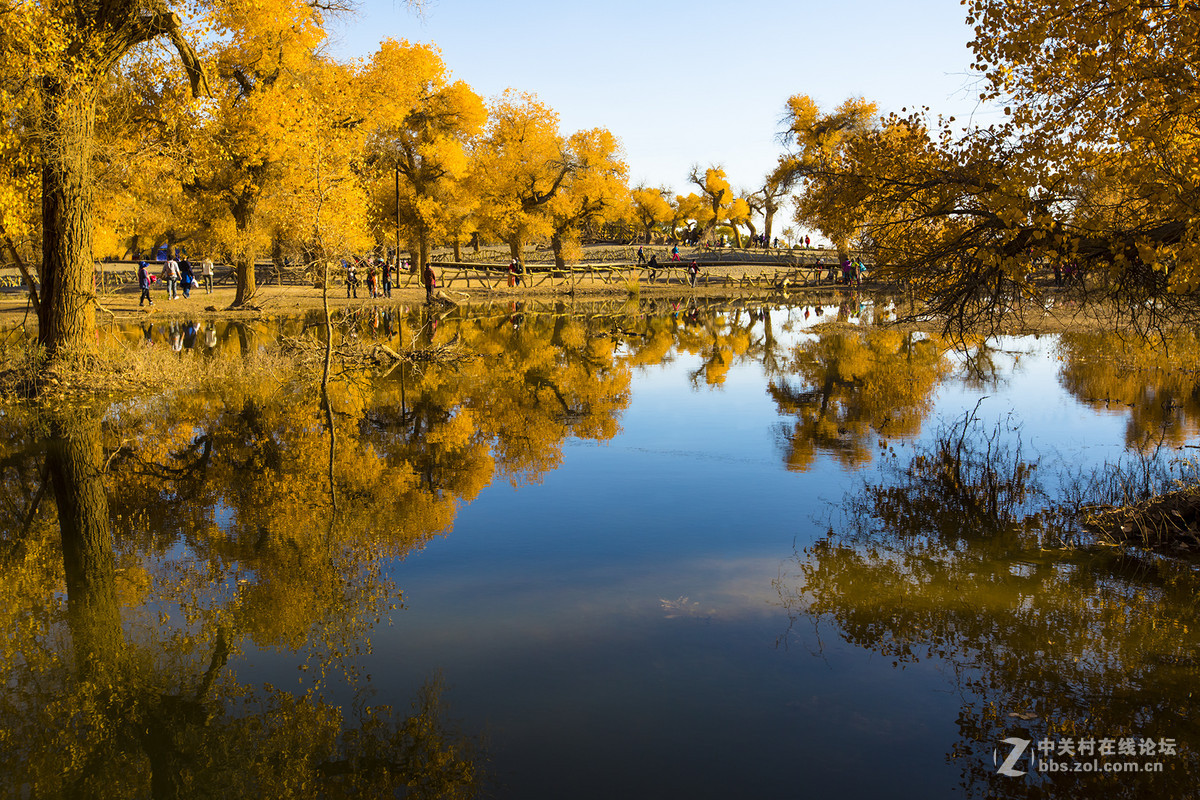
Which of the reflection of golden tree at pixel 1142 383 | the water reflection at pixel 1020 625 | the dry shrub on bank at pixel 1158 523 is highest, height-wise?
the reflection of golden tree at pixel 1142 383

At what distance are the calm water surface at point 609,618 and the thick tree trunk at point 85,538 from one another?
0.38 ft

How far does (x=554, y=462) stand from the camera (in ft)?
38.4

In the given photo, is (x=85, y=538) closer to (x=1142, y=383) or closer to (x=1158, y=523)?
(x=1158, y=523)

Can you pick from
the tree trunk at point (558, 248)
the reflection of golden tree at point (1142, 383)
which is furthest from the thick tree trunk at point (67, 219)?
the tree trunk at point (558, 248)

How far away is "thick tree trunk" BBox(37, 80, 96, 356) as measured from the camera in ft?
46.5

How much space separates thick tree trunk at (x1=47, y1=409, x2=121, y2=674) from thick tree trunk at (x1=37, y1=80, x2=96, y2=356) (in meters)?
2.48

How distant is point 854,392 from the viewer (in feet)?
54.6

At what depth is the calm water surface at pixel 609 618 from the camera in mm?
4793

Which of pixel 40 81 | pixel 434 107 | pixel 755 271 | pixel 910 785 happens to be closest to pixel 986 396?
pixel 910 785

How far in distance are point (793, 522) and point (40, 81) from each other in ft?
45.4

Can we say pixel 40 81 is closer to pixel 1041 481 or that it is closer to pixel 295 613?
pixel 295 613
